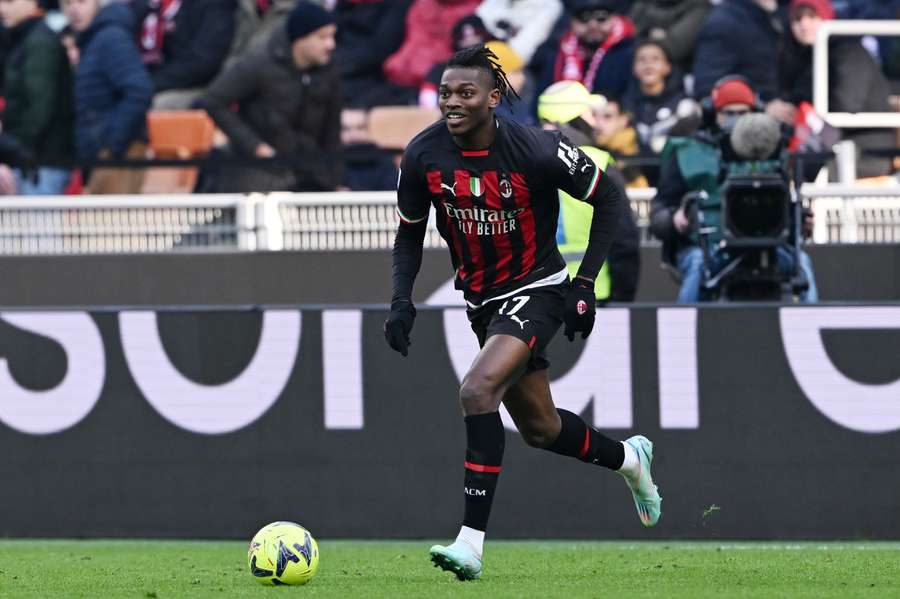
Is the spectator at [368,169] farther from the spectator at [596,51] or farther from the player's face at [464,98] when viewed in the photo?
the player's face at [464,98]

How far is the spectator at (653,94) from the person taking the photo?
1357 cm

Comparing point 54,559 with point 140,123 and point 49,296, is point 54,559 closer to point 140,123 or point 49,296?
point 49,296

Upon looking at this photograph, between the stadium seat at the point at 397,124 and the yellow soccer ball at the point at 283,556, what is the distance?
674 centimetres

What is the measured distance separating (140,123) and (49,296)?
5.10ft

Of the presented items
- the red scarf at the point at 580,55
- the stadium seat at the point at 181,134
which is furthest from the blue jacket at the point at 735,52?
the stadium seat at the point at 181,134

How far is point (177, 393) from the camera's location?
399 inches

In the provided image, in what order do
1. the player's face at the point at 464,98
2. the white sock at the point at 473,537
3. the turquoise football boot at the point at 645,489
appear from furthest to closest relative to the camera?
the turquoise football boot at the point at 645,489 → the player's face at the point at 464,98 → the white sock at the point at 473,537

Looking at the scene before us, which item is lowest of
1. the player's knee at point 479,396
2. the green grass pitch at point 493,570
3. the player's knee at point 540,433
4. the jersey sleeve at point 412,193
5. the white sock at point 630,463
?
the green grass pitch at point 493,570

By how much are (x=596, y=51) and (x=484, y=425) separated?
7.07 meters

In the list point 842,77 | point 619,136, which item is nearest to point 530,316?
point 619,136

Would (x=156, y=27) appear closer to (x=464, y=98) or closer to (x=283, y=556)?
(x=464, y=98)

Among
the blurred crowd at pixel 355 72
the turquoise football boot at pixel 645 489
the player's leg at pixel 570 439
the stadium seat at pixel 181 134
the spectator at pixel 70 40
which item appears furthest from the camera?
the spectator at pixel 70 40

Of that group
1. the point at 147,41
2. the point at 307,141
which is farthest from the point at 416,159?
the point at 147,41

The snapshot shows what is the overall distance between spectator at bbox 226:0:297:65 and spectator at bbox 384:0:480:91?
Answer: 3.07 ft
